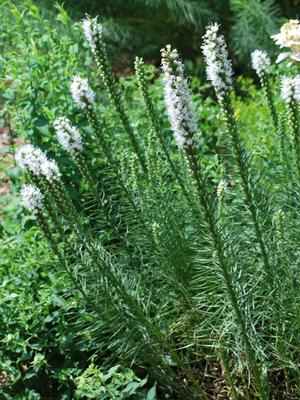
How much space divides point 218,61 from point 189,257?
113 centimetres

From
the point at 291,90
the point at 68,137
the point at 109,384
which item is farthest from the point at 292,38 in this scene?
the point at 109,384

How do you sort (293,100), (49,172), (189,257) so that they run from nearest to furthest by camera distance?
(293,100) < (49,172) < (189,257)

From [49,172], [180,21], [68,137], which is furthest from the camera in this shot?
[180,21]

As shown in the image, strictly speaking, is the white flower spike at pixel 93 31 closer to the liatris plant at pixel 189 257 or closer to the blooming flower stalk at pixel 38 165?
the liatris plant at pixel 189 257

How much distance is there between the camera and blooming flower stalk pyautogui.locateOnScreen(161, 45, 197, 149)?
7.42ft

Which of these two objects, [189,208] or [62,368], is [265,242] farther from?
[62,368]

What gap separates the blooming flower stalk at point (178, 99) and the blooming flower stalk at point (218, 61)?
124 millimetres

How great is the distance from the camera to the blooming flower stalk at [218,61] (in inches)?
91.0

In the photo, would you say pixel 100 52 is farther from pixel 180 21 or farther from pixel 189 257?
pixel 180 21

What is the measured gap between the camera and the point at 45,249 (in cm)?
367

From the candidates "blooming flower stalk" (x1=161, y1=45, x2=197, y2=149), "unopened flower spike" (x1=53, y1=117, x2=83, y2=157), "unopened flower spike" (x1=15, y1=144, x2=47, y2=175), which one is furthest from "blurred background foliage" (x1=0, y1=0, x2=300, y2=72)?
"blooming flower stalk" (x1=161, y1=45, x2=197, y2=149)

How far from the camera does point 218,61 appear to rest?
2346 millimetres

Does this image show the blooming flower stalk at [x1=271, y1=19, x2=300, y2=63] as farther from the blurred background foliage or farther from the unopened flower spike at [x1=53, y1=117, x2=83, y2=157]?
the blurred background foliage

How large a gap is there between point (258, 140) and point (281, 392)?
171cm
